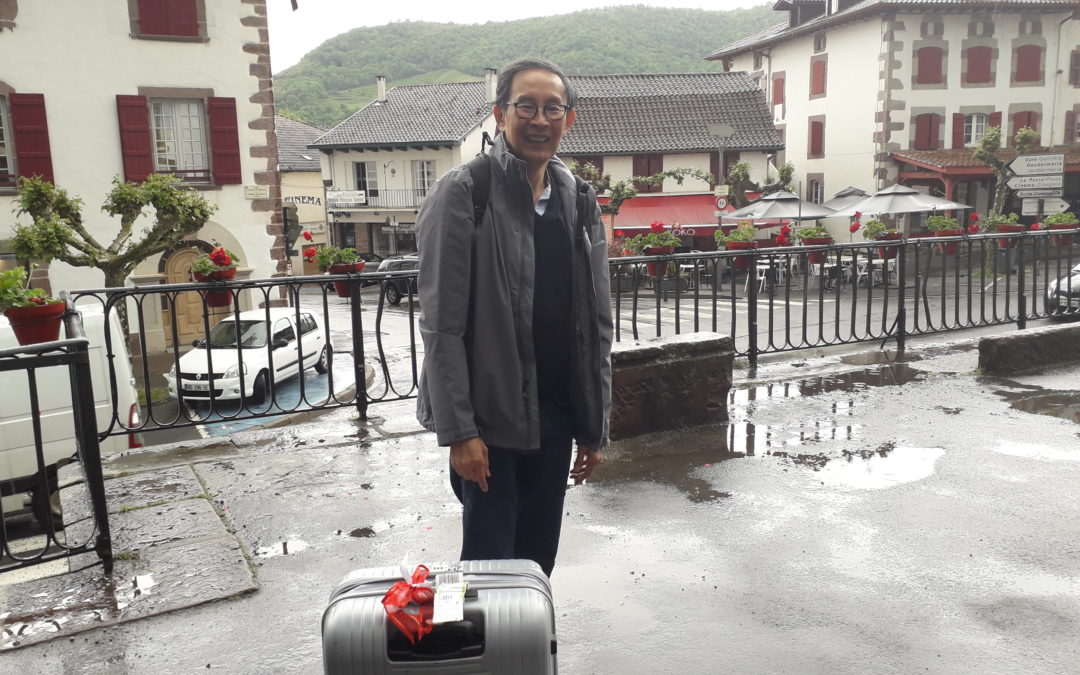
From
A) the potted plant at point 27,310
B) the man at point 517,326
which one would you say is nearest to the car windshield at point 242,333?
the potted plant at point 27,310

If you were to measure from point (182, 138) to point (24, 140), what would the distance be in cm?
322

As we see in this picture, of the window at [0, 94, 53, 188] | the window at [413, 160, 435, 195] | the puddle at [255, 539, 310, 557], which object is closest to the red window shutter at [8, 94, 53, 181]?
the window at [0, 94, 53, 188]

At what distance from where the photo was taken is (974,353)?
8234 mm

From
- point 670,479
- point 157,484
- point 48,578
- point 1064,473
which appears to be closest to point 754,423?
point 670,479

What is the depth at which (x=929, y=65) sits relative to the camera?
33.9 m

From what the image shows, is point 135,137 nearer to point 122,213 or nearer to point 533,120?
point 122,213

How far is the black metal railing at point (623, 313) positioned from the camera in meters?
6.54

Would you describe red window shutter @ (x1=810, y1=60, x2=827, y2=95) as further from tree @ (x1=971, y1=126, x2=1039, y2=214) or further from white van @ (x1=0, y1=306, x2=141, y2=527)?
white van @ (x1=0, y1=306, x2=141, y2=527)

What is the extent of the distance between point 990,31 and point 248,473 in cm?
3689

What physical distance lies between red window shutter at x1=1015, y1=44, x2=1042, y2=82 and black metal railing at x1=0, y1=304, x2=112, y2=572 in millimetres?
37251

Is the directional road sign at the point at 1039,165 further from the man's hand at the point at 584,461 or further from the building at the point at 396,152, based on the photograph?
the building at the point at 396,152

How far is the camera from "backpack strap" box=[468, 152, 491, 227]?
106 inches

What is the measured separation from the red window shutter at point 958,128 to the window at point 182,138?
2768cm

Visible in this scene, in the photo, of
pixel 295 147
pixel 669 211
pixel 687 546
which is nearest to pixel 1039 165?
pixel 687 546
